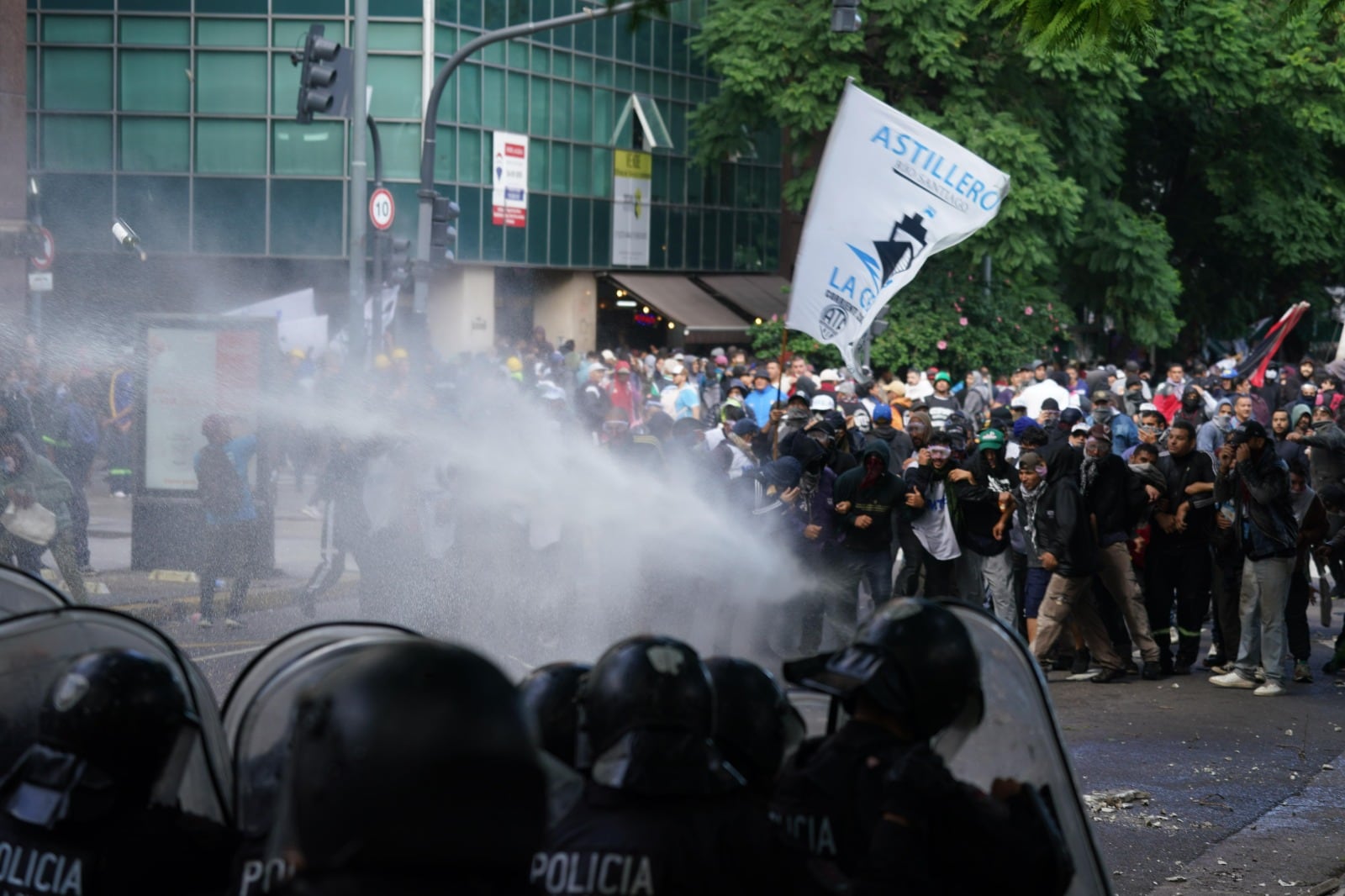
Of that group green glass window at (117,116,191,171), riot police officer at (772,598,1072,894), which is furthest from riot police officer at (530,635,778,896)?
green glass window at (117,116,191,171)

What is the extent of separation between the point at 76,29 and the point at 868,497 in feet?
84.2

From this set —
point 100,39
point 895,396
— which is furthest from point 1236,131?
point 100,39

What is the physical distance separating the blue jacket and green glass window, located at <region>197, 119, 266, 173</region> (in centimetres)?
2147

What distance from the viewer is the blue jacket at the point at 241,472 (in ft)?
36.8

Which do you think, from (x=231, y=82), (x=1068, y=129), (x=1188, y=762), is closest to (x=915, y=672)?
(x=1188, y=762)

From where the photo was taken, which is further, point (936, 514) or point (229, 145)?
point (229, 145)

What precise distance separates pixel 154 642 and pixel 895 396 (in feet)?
55.9

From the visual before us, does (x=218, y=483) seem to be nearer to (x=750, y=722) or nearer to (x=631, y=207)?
(x=750, y=722)

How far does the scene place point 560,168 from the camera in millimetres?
35156

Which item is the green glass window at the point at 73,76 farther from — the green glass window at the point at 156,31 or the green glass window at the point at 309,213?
the green glass window at the point at 309,213

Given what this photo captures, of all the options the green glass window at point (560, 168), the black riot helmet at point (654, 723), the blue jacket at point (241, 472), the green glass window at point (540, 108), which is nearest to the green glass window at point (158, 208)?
the green glass window at point (540, 108)

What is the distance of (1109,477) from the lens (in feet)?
34.1

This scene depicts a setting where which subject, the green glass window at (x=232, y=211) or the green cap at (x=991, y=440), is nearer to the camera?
the green cap at (x=991, y=440)

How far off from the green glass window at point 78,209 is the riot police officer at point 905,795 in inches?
1230
